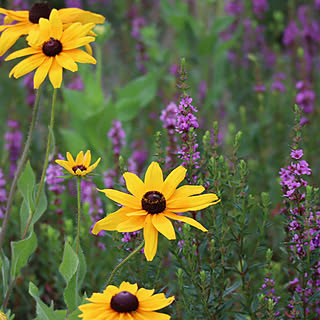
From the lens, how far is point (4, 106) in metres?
3.89

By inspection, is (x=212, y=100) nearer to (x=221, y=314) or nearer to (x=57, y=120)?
(x=57, y=120)

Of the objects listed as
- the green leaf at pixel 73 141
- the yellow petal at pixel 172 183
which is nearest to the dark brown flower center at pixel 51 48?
the yellow petal at pixel 172 183

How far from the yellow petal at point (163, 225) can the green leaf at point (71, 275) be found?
282 mm

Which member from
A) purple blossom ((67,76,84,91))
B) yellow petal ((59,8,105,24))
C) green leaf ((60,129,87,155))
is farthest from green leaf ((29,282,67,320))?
purple blossom ((67,76,84,91))

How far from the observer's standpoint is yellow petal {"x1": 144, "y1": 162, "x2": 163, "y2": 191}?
3.95 ft

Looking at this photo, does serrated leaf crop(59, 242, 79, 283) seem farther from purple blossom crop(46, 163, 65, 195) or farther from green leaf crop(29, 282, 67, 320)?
purple blossom crop(46, 163, 65, 195)

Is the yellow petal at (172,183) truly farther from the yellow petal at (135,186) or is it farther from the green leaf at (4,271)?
the green leaf at (4,271)

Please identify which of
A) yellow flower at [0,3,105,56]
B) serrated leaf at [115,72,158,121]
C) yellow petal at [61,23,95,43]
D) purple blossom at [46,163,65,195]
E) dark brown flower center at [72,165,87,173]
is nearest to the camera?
dark brown flower center at [72,165,87,173]

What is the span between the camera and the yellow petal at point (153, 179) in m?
1.21

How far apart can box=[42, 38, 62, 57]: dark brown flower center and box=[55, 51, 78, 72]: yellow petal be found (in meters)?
0.01

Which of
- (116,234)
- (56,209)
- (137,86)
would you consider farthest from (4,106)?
(116,234)

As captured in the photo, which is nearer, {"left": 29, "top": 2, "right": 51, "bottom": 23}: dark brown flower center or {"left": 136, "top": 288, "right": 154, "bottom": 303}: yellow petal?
{"left": 136, "top": 288, "right": 154, "bottom": 303}: yellow petal

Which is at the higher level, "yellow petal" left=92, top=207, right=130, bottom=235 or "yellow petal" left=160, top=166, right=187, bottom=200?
"yellow petal" left=160, top=166, right=187, bottom=200

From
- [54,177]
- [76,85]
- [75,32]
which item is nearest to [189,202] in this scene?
[75,32]
